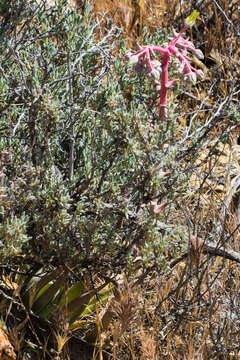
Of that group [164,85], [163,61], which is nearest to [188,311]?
[164,85]

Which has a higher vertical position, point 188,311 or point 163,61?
point 163,61

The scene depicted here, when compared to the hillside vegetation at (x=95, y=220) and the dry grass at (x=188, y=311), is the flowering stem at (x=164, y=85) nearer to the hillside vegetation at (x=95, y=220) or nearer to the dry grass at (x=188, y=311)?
the hillside vegetation at (x=95, y=220)

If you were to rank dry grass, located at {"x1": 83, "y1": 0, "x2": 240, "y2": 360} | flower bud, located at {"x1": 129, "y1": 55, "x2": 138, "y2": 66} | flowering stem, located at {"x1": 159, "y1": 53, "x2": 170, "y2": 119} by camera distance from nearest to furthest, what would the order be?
flower bud, located at {"x1": 129, "y1": 55, "x2": 138, "y2": 66}, flowering stem, located at {"x1": 159, "y1": 53, "x2": 170, "y2": 119}, dry grass, located at {"x1": 83, "y1": 0, "x2": 240, "y2": 360}

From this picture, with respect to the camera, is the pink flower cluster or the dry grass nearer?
the pink flower cluster

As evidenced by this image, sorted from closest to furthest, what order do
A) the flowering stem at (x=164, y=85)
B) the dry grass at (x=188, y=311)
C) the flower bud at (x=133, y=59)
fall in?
the flower bud at (x=133, y=59)
the flowering stem at (x=164, y=85)
the dry grass at (x=188, y=311)

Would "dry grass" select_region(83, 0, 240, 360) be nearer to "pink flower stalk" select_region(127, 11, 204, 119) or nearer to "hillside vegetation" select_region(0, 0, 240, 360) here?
"hillside vegetation" select_region(0, 0, 240, 360)

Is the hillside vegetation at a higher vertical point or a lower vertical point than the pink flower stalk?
lower

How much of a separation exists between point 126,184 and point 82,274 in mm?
537

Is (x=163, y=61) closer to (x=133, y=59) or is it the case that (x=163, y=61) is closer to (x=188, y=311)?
(x=133, y=59)

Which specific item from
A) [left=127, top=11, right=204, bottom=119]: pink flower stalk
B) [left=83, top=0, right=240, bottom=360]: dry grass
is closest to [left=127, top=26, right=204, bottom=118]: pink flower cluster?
[left=127, top=11, right=204, bottom=119]: pink flower stalk

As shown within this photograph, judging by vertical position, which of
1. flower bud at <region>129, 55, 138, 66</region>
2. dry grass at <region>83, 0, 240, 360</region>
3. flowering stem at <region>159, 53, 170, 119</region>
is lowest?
dry grass at <region>83, 0, 240, 360</region>

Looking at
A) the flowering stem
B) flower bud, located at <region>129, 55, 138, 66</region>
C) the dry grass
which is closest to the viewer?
flower bud, located at <region>129, 55, 138, 66</region>

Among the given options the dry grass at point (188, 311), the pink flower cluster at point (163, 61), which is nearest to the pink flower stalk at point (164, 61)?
the pink flower cluster at point (163, 61)

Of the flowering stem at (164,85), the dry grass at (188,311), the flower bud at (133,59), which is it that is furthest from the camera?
the dry grass at (188,311)
